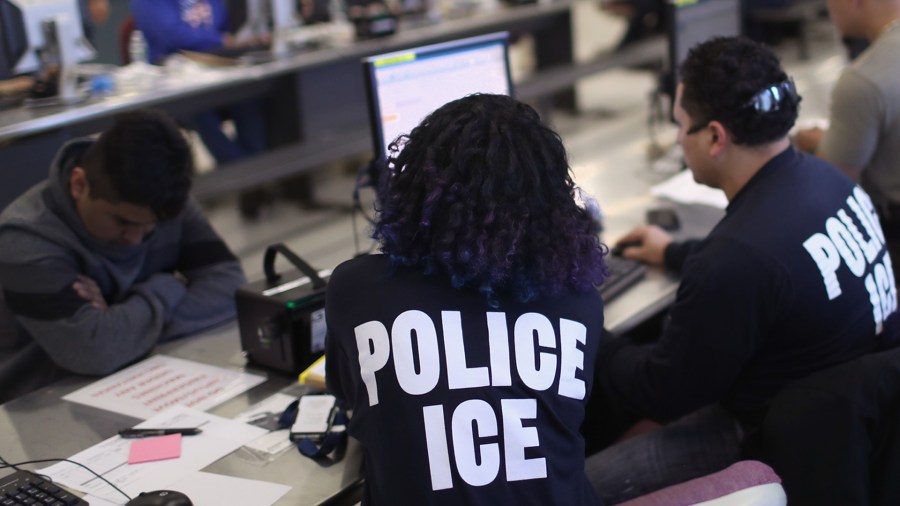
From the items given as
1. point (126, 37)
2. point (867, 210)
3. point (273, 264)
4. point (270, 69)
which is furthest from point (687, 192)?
point (126, 37)

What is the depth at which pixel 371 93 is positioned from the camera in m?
2.19

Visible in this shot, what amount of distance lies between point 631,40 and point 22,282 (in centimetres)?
588

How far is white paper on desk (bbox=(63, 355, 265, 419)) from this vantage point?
165 centimetres

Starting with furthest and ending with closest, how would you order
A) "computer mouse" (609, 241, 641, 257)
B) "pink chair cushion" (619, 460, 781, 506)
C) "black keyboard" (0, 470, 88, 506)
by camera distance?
"computer mouse" (609, 241, 641, 257) → "black keyboard" (0, 470, 88, 506) → "pink chair cushion" (619, 460, 781, 506)

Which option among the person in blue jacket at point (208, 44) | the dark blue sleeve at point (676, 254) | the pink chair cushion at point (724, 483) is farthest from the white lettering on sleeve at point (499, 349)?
the person in blue jacket at point (208, 44)

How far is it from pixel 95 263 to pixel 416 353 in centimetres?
96

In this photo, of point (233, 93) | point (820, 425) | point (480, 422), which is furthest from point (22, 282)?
point (233, 93)

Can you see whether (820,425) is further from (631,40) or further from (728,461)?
(631,40)

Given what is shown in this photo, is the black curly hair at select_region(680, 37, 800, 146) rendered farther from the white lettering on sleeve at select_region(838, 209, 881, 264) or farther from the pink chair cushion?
the pink chair cushion

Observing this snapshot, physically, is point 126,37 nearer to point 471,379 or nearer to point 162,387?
point 162,387

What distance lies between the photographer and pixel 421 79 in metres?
2.27

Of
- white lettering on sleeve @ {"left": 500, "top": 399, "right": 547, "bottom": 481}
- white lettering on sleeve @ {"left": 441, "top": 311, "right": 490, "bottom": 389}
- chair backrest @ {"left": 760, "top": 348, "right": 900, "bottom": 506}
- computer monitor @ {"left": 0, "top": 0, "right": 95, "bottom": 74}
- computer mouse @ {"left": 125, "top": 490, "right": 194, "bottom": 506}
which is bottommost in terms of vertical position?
chair backrest @ {"left": 760, "top": 348, "right": 900, "bottom": 506}

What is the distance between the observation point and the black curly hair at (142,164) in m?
1.80

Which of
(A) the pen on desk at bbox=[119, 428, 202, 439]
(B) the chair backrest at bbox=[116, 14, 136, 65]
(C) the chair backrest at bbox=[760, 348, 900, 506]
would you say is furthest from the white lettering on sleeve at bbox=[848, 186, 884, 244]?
(B) the chair backrest at bbox=[116, 14, 136, 65]
